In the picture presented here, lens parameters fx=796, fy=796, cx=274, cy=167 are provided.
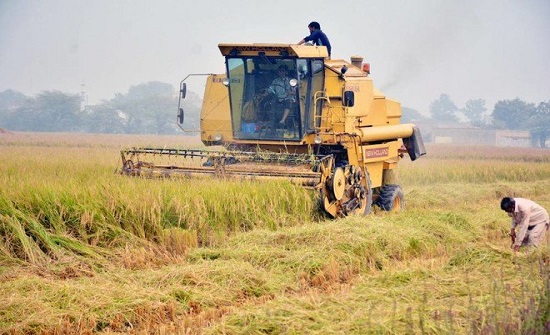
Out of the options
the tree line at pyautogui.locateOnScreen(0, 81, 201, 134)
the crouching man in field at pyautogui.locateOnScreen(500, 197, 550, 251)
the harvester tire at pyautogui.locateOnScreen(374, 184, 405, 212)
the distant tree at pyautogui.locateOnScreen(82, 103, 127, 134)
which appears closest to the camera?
the crouching man in field at pyautogui.locateOnScreen(500, 197, 550, 251)

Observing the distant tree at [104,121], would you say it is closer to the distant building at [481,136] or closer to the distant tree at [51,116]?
the distant tree at [51,116]

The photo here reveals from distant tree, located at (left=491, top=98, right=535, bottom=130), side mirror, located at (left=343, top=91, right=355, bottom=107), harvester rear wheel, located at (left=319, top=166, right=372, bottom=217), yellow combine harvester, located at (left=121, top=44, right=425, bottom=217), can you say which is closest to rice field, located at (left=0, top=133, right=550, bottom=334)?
harvester rear wheel, located at (left=319, top=166, right=372, bottom=217)

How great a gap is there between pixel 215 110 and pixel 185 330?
7.78m

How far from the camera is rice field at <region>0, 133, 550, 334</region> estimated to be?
5.46 meters

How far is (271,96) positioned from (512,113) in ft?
281

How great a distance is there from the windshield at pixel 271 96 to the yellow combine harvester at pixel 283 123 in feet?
0.05

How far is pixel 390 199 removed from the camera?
13.5m

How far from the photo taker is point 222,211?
10.2 meters

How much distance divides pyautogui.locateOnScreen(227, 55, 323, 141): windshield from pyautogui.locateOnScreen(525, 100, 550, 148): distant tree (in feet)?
250

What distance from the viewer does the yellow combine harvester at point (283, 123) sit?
1185 cm

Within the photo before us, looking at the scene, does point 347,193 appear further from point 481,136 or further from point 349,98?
point 481,136

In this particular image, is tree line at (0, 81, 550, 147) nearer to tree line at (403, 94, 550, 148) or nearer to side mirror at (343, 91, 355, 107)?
tree line at (403, 94, 550, 148)

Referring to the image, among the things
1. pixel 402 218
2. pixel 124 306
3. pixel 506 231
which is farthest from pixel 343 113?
pixel 124 306

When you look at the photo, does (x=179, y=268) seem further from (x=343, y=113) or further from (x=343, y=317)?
(x=343, y=113)
